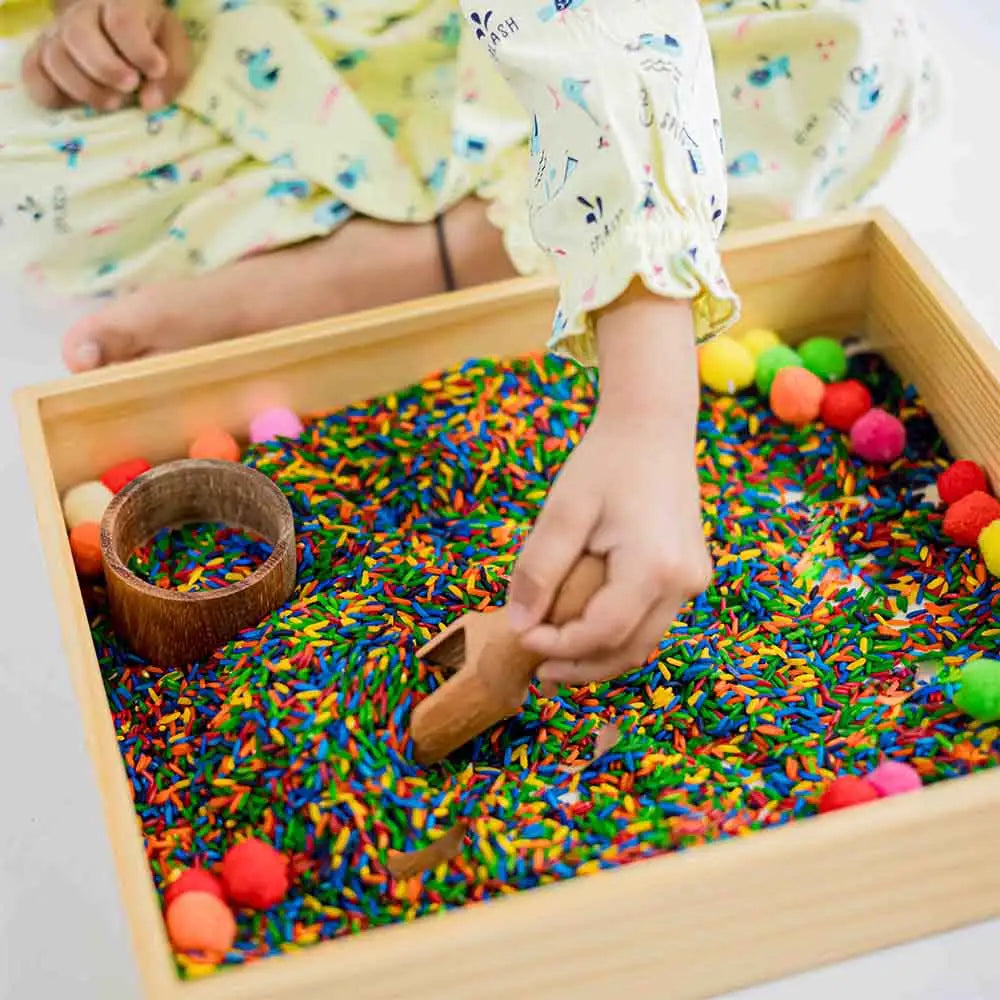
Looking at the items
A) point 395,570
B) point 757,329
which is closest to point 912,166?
point 757,329

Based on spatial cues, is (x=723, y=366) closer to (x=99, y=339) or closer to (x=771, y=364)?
(x=771, y=364)

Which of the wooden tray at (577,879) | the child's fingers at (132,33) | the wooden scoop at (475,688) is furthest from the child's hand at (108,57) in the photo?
the wooden scoop at (475,688)

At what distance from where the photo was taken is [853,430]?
120 centimetres

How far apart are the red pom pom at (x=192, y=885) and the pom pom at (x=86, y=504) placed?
0.33 m

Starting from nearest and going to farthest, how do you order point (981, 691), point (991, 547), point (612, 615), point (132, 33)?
point (612, 615) → point (981, 691) → point (991, 547) → point (132, 33)

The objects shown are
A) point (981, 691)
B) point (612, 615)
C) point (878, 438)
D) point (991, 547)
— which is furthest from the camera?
point (878, 438)

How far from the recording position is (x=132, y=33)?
1.29 metres

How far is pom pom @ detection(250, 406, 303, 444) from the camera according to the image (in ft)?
3.94

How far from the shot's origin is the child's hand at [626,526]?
0.85 meters

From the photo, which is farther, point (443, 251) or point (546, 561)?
point (443, 251)

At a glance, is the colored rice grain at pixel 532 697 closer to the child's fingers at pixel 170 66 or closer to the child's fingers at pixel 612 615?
the child's fingers at pixel 612 615

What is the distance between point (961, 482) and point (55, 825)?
2.19 feet

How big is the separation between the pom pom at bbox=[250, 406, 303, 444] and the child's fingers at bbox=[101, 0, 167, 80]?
320 millimetres

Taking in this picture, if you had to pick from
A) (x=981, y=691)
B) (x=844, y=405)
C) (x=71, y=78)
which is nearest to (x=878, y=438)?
(x=844, y=405)
